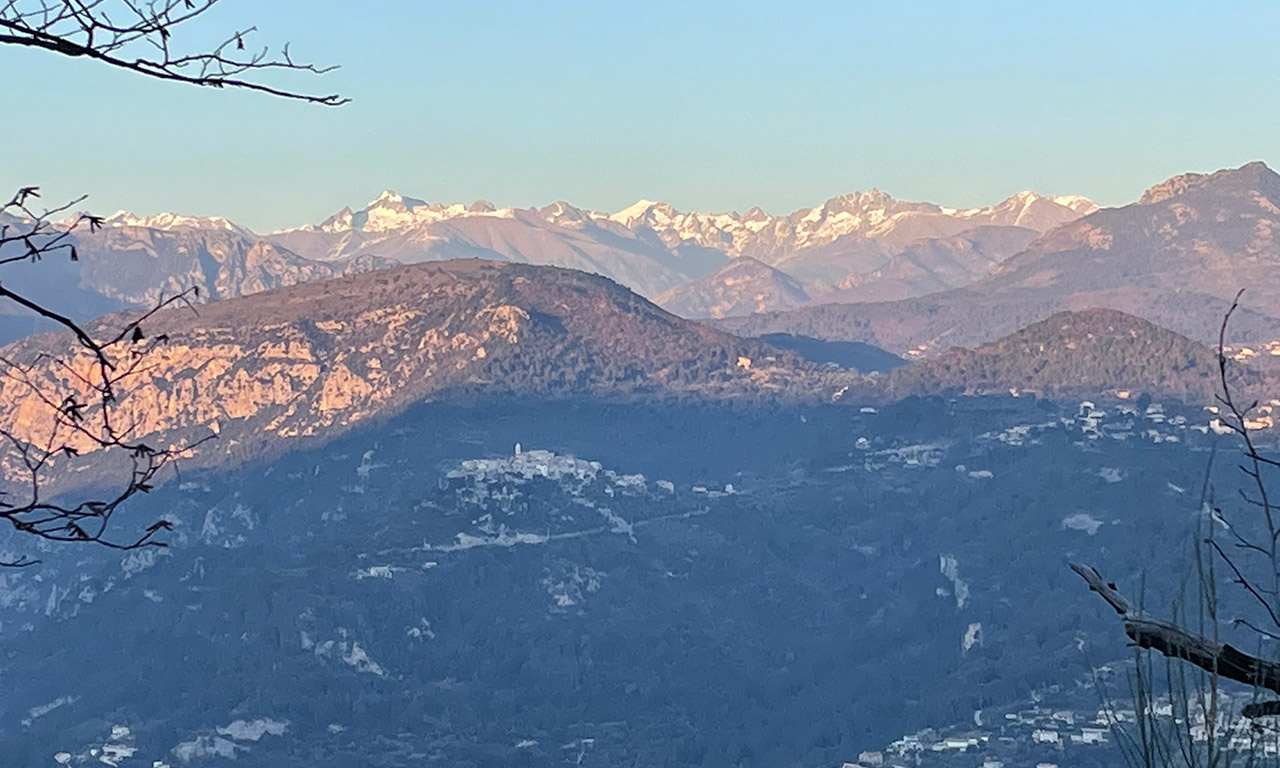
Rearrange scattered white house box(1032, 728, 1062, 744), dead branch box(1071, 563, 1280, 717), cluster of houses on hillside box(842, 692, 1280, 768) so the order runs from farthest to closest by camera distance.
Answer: scattered white house box(1032, 728, 1062, 744) → cluster of houses on hillside box(842, 692, 1280, 768) → dead branch box(1071, 563, 1280, 717)

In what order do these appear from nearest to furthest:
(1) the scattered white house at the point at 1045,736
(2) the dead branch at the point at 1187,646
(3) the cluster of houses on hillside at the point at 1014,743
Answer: (2) the dead branch at the point at 1187,646, (3) the cluster of houses on hillside at the point at 1014,743, (1) the scattered white house at the point at 1045,736

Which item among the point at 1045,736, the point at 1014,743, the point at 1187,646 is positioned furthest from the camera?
the point at 1045,736

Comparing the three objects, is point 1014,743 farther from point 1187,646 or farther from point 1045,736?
point 1187,646

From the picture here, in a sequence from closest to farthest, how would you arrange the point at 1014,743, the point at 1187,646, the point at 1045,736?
the point at 1187,646, the point at 1014,743, the point at 1045,736

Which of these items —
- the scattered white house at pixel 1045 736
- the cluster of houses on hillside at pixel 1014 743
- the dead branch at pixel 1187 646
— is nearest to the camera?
the dead branch at pixel 1187 646

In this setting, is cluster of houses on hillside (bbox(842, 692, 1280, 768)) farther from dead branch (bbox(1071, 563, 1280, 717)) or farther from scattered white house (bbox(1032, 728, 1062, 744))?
dead branch (bbox(1071, 563, 1280, 717))

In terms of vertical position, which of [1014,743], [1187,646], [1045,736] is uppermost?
[1187,646]

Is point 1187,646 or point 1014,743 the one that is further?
point 1014,743

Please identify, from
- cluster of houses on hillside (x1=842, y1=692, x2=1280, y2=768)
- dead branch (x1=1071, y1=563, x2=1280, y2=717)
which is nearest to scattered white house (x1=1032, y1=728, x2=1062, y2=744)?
cluster of houses on hillside (x1=842, y1=692, x2=1280, y2=768)

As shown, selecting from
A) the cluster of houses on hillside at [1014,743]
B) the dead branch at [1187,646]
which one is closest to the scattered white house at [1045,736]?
the cluster of houses on hillside at [1014,743]

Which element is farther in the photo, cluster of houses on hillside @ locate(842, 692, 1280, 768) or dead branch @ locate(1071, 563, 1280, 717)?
cluster of houses on hillside @ locate(842, 692, 1280, 768)

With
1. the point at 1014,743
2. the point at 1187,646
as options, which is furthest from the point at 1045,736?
the point at 1187,646

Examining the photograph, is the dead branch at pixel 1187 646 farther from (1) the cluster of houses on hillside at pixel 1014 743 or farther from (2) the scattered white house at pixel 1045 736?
(2) the scattered white house at pixel 1045 736
